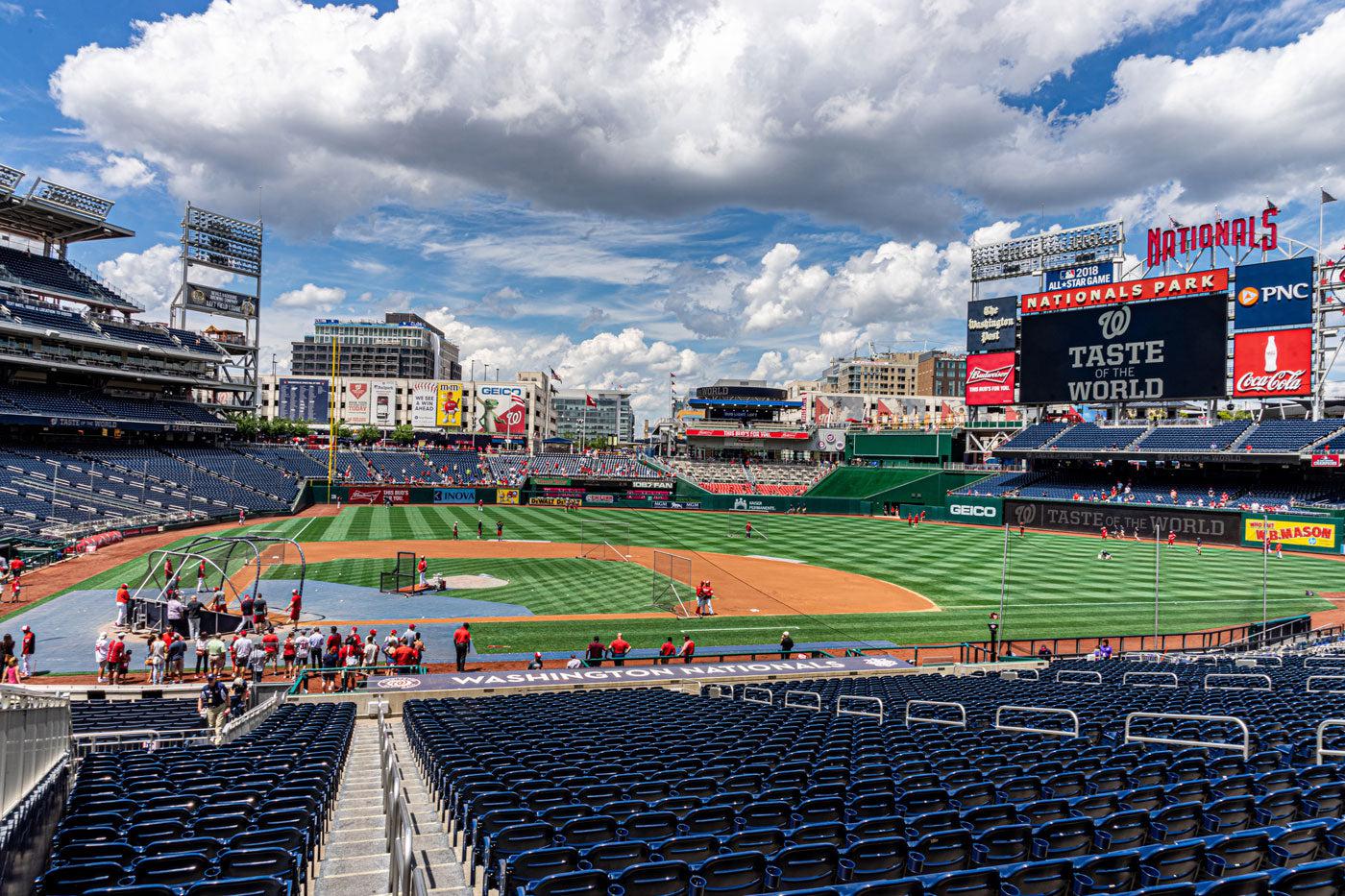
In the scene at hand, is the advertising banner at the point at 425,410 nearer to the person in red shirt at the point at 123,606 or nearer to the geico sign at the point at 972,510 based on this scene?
the geico sign at the point at 972,510

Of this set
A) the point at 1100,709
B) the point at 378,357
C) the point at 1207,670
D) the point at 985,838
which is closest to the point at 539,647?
the point at 1100,709

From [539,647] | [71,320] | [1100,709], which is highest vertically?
[71,320]

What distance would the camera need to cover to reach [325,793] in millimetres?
7840

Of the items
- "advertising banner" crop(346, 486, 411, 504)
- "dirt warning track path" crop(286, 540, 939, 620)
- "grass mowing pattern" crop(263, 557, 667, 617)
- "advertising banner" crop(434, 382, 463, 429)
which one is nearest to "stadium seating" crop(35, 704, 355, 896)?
"dirt warning track path" crop(286, 540, 939, 620)

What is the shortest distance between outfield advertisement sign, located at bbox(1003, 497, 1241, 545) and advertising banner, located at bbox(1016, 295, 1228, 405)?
10889 millimetres

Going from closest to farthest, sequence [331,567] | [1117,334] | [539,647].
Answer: [539,647]
[331,567]
[1117,334]

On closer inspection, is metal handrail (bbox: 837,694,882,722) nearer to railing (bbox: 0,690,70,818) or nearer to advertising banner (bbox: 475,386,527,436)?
railing (bbox: 0,690,70,818)

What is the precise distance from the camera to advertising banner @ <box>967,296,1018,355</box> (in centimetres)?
7606

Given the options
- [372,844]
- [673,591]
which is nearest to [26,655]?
[372,844]

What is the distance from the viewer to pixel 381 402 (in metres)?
122

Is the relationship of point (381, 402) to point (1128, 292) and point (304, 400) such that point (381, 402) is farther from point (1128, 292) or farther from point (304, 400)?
point (1128, 292)

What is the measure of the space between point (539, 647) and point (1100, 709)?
1802 centimetres

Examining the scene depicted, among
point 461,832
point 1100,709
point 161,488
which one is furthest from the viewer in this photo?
point 161,488

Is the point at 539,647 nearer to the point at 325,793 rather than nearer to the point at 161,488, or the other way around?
the point at 325,793
